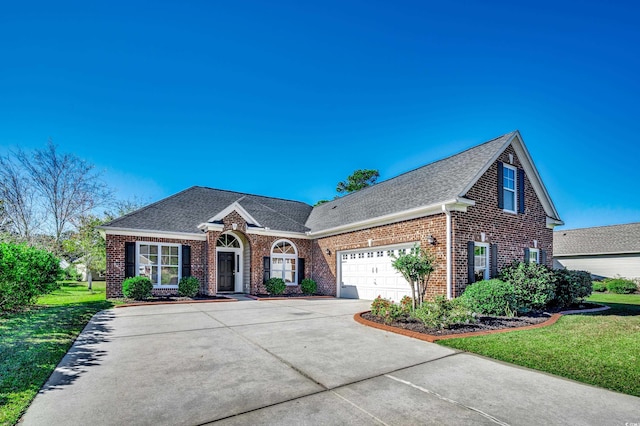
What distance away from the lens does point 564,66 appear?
1259 centimetres

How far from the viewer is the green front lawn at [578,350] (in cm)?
459

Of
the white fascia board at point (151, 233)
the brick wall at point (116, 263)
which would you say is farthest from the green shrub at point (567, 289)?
the brick wall at point (116, 263)

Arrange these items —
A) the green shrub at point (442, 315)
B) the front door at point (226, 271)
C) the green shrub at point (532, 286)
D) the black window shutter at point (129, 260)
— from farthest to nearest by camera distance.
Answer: the front door at point (226, 271), the black window shutter at point (129, 260), the green shrub at point (532, 286), the green shrub at point (442, 315)

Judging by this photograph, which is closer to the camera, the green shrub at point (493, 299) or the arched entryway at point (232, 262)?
the green shrub at point (493, 299)

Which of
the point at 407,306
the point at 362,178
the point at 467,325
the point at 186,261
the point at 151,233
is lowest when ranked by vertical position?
the point at 467,325

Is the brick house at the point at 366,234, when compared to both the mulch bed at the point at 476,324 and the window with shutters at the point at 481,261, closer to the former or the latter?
the window with shutters at the point at 481,261

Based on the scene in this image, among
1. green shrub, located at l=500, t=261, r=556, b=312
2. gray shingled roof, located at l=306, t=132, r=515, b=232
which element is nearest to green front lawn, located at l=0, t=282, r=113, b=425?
gray shingled roof, located at l=306, t=132, r=515, b=232

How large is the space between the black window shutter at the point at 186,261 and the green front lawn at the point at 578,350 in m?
12.7

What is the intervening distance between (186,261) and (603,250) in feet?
98.3

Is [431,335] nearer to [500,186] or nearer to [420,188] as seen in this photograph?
[420,188]

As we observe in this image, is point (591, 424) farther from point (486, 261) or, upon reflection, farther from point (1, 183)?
point (1, 183)

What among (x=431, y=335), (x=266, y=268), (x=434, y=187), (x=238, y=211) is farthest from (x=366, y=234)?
(x=431, y=335)

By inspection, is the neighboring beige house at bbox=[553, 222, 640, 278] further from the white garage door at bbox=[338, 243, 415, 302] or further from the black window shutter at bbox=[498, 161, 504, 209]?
the white garage door at bbox=[338, 243, 415, 302]

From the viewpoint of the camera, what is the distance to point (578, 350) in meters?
5.81
